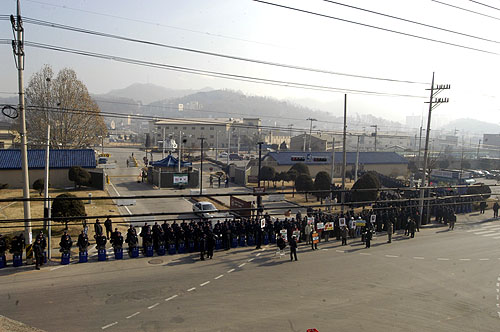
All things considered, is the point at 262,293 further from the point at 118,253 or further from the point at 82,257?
the point at 82,257

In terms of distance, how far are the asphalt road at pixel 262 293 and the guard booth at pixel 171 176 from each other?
70.9 feet

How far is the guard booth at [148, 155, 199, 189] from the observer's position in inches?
1489

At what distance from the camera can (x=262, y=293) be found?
12.1 m

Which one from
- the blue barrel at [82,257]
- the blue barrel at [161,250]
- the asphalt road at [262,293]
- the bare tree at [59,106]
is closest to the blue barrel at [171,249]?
the blue barrel at [161,250]

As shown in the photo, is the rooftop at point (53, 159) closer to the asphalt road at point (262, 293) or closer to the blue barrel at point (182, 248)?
the asphalt road at point (262, 293)

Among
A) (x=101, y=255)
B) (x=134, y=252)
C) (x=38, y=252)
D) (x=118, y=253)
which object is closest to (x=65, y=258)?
(x=38, y=252)

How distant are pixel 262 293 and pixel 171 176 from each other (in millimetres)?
27539

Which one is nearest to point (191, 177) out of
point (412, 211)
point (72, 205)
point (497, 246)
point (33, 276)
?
point (72, 205)

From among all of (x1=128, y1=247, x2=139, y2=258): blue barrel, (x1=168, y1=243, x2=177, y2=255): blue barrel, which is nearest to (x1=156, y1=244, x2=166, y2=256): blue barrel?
(x1=168, y1=243, x2=177, y2=255): blue barrel

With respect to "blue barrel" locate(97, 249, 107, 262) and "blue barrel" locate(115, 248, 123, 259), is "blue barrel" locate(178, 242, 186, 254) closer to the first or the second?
"blue barrel" locate(115, 248, 123, 259)

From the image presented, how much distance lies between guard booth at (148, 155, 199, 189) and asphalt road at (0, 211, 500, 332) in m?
21.6

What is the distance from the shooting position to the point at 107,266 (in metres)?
14.7

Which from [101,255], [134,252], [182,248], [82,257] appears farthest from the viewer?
[182,248]

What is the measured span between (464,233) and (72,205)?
82.0ft
